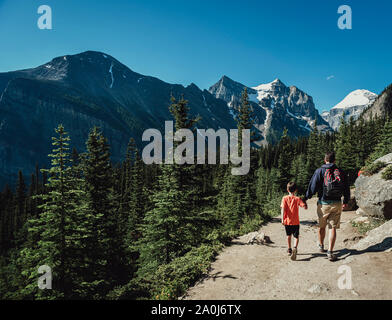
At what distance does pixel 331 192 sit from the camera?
6.39 meters

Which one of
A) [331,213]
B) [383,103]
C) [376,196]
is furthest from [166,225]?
[383,103]

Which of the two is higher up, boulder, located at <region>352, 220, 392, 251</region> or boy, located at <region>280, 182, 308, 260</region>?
boy, located at <region>280, 182, 308, 260</region>

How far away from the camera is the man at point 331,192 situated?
251 inches

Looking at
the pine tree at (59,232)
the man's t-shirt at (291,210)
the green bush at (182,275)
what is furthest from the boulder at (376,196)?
the pine tree at (59,232)

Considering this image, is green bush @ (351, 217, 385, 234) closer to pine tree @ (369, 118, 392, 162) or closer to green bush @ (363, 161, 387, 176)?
green bush @ (363, 161, 387, 176)

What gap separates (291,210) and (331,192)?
1.33 metres

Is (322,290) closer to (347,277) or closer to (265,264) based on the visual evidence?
(347,277)

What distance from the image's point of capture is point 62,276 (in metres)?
9.30

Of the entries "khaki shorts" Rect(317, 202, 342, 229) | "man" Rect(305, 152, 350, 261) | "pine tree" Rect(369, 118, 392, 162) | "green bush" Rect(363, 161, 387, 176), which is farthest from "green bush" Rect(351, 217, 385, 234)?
"pine tree" Rect(369, 118, 392, 162)

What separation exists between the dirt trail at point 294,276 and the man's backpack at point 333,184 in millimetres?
1999

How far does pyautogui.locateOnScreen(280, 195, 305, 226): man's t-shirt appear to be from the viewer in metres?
6.97

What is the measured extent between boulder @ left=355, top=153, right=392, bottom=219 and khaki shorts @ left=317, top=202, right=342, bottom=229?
476 cm
